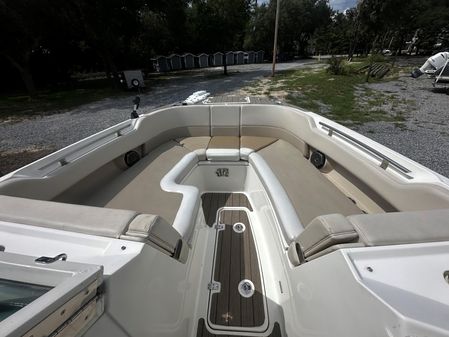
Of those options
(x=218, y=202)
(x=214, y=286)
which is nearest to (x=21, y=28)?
(x=218, y=202)

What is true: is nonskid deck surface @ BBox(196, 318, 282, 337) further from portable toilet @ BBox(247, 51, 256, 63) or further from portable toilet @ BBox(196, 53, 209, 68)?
portable toilet @ BBox(247, 51, 256, 63)

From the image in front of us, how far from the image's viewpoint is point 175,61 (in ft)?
72.0

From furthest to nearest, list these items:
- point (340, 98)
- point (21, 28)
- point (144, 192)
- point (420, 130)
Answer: point (21, 28) < point (340, 98) < point (420, 130) < point (144, 192)

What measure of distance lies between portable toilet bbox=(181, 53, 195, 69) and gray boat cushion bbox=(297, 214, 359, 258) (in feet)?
77.5

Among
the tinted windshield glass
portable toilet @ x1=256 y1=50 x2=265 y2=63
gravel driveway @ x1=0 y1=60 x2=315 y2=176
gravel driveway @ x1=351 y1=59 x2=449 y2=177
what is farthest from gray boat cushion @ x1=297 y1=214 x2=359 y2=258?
portable toilet @ x1=256 y1=50 x2=265 y2=63

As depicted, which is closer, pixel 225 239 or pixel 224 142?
pixel 225 239

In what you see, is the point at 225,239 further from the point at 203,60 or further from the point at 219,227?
the point at 203,60

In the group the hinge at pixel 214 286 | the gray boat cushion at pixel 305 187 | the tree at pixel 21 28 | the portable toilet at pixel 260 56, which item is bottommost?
the portable toilet at pixel 260 56

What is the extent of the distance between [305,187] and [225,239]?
862mm

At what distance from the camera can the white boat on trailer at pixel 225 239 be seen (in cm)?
72

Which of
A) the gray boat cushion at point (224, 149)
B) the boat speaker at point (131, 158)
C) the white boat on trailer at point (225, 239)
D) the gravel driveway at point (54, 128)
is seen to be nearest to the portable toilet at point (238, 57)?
the gravel driveway at point (54, 128)

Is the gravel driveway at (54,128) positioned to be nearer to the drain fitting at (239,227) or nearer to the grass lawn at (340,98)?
the drain fitting at (239,227)

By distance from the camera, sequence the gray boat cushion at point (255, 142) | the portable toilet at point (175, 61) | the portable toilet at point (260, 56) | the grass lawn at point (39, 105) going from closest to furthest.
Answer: the gray boat cushion at point (255, 142) < the grass lawn at point (39, 105) < the portable toilet at point (175, 61) < the portable toilet at point (260, 56)

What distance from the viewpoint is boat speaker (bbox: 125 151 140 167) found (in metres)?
2.77
